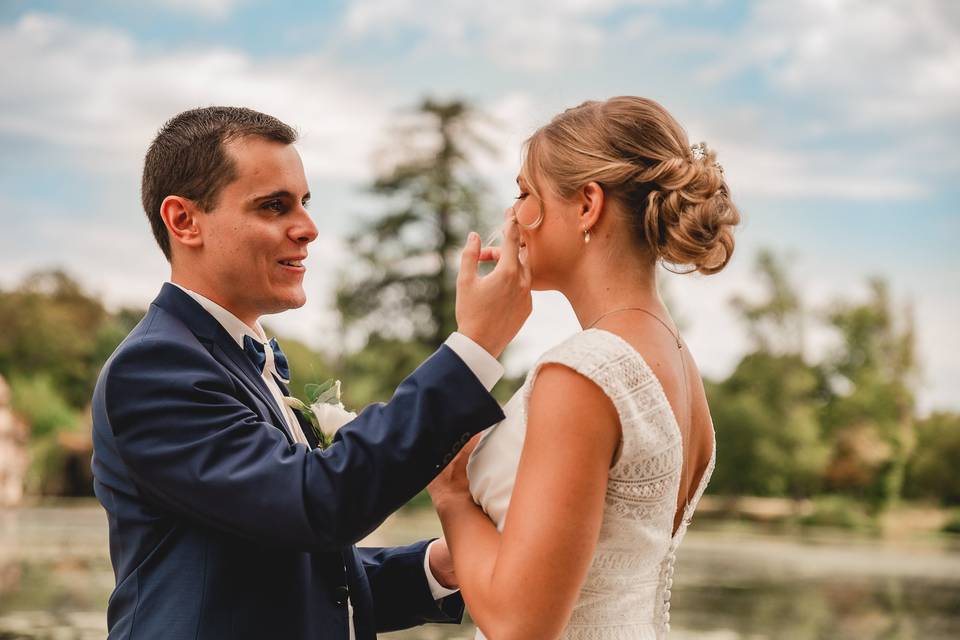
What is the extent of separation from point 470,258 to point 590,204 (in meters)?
0.33

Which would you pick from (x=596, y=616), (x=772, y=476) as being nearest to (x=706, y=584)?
(x=596, y=616)

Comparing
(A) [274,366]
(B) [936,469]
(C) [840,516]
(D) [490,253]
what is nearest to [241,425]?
(A) [274,366]

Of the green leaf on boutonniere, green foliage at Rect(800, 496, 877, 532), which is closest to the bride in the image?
the green leaf on boutonniere

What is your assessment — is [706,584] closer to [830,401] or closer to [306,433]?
[306,433]

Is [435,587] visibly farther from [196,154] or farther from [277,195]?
[196,154]

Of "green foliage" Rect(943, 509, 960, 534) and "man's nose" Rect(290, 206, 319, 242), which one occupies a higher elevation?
"man's nose" Rect(290, 206, 319, 242)

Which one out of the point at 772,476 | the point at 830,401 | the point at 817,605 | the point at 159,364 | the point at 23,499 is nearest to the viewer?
the point at 159,364

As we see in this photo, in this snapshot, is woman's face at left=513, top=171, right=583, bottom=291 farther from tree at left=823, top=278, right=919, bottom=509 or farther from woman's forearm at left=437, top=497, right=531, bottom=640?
tree at left=823, top=278, right=919, bottom=509

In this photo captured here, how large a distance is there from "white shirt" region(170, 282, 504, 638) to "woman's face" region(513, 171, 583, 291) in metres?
0.29

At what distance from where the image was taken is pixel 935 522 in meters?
36.5

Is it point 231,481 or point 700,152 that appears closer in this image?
point 231,481

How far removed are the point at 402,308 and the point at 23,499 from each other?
13877 mm

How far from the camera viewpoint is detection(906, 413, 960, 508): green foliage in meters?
37.4

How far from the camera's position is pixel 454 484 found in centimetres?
260
